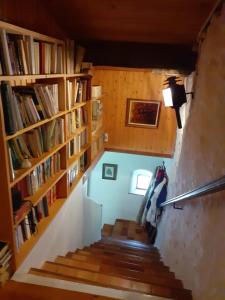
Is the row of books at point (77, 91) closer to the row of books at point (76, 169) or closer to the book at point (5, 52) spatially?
the row of books at point (76, 169)

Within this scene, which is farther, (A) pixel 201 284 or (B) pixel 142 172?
(B) pixel 142 172

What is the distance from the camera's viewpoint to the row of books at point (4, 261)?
5.53 ft

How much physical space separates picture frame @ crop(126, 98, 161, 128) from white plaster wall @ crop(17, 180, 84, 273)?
1736 millimetres

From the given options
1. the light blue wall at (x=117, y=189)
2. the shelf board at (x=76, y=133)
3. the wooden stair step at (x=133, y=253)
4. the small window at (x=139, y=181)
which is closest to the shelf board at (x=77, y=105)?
the shelf board at (x=76, y=133)

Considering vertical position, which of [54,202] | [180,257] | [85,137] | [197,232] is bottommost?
[180,257]

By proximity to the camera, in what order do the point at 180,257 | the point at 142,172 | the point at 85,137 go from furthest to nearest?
the point at 142,172, the point at 85,137, the point at 180,257

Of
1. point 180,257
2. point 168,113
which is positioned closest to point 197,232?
point 180,257

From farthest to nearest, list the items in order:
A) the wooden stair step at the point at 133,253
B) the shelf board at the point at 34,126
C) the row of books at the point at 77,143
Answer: the wooden stair step at the point at 133,253
the row of books at the point at 77,143
the shelf board at the point at 34,126

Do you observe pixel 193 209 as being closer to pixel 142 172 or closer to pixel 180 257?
pixel 180 257

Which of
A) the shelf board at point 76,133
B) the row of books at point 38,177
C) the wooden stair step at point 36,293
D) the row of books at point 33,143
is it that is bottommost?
the wooden stair step at point 36,293

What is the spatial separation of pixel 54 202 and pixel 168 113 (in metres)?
2.61

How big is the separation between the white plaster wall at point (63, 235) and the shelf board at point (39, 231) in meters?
0.06

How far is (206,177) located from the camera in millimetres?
1745

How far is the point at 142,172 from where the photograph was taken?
18.6 ft
